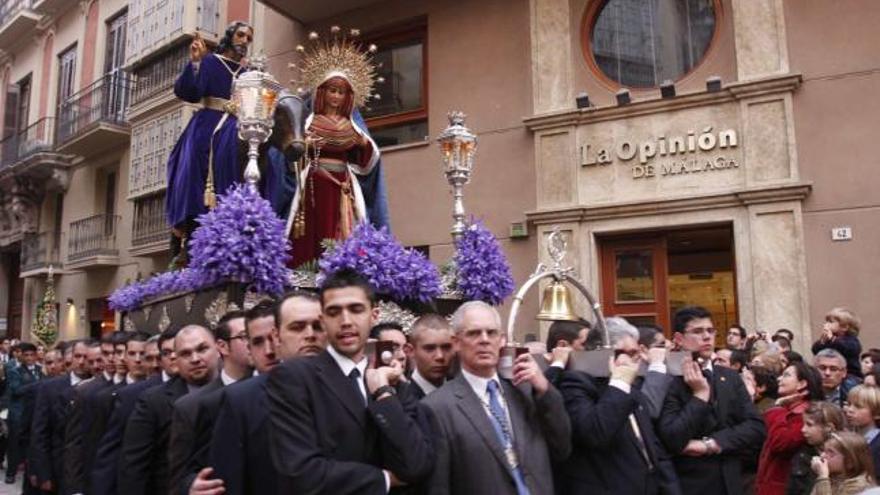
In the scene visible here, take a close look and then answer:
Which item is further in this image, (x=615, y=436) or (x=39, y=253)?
(x=39, y=253)

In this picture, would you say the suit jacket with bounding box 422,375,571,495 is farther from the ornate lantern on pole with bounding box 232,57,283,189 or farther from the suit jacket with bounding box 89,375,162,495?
the ornate lantern on pole with bounding box 232,57,283,189

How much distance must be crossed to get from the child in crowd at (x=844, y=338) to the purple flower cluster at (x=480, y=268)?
2.87 m

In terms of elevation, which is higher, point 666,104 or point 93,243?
point 666,104

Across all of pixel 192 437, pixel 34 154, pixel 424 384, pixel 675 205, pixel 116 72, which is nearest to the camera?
pixel 192 437

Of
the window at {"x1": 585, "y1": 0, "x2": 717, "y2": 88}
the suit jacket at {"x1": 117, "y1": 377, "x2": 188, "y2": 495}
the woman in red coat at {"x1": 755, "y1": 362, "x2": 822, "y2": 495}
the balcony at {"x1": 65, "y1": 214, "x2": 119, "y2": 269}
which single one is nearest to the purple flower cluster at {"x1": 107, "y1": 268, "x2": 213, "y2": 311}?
the suit jacket at {"x1": 117, "y1": 377, "x2": 188, "y2": 495}

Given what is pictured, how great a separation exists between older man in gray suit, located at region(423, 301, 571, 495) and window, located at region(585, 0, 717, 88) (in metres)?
8.42

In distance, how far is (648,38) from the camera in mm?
11109

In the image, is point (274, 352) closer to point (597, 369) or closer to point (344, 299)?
point (344, 299)

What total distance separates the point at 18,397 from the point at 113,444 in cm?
794

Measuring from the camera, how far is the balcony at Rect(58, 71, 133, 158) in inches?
715

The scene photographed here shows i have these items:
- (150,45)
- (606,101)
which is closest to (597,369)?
(606,101)

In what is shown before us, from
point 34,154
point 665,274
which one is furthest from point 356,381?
point 34,154

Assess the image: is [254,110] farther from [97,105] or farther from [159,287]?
[97,105]

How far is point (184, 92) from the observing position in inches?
279
